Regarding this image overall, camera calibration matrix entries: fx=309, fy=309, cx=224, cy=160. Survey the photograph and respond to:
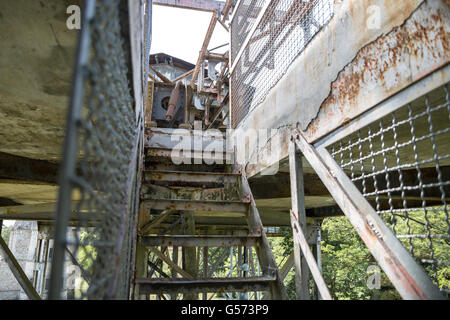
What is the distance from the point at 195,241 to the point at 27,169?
2.95m

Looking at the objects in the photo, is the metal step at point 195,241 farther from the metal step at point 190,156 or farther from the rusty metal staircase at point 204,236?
the metal step at point 190,156

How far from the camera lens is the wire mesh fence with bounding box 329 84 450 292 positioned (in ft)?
5.78

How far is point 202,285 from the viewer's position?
8.51ft

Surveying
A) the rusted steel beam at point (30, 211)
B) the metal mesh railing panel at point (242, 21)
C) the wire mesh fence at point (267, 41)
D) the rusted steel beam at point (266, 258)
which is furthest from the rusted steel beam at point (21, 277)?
the metal mesh railing panel at point (242, 21)

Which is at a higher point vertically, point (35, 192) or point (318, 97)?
point (318, 97)

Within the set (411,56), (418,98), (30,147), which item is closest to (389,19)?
(411,56)

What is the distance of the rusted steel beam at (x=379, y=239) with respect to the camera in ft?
5.23

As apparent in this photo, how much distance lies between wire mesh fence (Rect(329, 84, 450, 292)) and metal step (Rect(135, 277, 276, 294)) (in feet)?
3.89

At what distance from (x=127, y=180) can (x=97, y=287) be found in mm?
894

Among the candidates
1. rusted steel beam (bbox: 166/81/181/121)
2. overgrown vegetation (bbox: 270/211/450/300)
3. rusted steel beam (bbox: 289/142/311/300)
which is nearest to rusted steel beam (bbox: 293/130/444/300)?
rusted steel beam (bbox: 289/142/311/300)

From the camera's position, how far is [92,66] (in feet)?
3.00

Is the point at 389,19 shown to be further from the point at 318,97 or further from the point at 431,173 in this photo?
the point at 431,173

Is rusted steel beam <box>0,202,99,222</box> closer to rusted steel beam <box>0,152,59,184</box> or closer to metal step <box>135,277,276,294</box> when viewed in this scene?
rusted steel beam <box>0,152,59,184</box>

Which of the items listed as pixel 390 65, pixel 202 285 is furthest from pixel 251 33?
pixel 202 285
